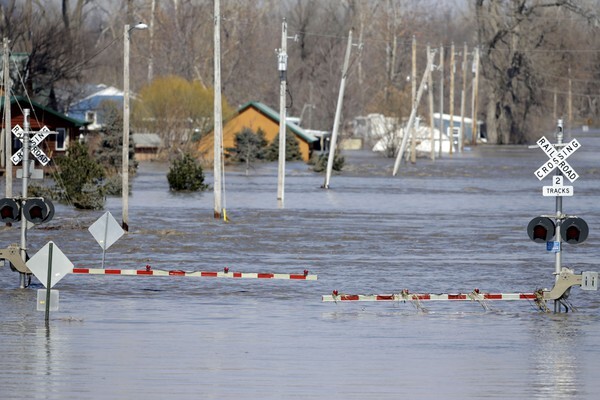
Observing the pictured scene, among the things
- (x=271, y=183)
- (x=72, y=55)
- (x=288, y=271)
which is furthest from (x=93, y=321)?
(x=72, y=55)

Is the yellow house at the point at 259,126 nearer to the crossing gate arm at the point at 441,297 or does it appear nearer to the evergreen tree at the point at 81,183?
the evergreen tree at the point at 81,183

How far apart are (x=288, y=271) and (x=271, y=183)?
40.6 meters

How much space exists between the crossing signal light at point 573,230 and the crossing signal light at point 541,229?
219 millimetres

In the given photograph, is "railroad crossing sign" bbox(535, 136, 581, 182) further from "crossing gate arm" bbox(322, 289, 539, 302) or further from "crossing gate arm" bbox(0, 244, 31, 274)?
"crossing gate arm" bbox(0, 244, 31, 274)

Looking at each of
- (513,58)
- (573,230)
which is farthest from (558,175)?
(513,58)

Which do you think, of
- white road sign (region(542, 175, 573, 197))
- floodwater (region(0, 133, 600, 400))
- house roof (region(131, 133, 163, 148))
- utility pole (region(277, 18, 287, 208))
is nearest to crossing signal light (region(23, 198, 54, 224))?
floodwater (region(0, 133, 600, 400))

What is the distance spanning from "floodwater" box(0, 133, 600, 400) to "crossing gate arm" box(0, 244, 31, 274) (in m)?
0.41

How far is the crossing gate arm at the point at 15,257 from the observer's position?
2325 cm

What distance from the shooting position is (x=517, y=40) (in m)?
132

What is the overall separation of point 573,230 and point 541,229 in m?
0.51

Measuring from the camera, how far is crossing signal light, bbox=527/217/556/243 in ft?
67.3

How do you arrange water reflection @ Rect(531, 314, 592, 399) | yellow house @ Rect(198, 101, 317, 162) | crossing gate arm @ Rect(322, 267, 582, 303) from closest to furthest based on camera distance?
water reflection @ Rect(531, 314, 592, 399), crossing gate arm @ Rect(322, 267, 582, 303), yellow house @ Rect(198, 101, 317, 162)

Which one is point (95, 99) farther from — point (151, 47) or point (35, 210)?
point (35, 210)

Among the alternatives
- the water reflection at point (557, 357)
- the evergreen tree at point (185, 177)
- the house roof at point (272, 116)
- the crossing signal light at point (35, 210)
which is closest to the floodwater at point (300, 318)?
the water reflection at point (557, 357)
